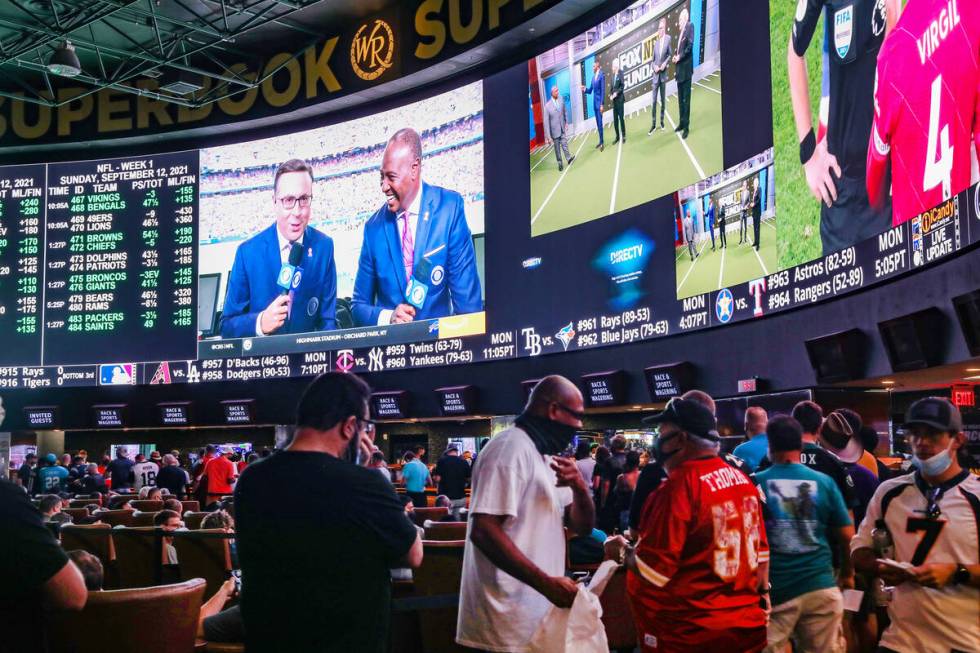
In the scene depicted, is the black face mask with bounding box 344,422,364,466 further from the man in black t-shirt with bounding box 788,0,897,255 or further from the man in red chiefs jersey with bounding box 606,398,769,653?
the man in black t-shirt with bounding box 788,0,897,255

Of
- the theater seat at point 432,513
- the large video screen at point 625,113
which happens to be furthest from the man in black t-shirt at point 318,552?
the large video screen at point 625,113

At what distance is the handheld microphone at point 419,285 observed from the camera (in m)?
15.3

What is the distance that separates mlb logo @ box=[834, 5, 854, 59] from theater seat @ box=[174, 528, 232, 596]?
21.9ft

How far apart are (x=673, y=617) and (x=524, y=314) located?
11169 mm

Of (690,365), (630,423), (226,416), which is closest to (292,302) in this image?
(226,416)

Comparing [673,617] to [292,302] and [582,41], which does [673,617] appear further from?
[292,302]

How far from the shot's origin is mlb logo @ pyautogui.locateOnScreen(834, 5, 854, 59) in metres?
8.78

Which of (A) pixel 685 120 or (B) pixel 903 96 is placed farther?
(A) pixel 685 120

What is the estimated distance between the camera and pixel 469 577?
304cm

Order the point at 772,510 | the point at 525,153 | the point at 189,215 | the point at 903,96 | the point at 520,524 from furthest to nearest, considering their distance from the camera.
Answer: the point at 189,215, the point at 525,153, the point at 903,96, the point at 772,510, the point at 520,524

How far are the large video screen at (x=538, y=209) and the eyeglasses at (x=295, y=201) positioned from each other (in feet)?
0.13

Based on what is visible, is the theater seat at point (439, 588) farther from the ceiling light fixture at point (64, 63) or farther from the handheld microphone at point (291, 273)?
the handheld microphone at point (291, 273)

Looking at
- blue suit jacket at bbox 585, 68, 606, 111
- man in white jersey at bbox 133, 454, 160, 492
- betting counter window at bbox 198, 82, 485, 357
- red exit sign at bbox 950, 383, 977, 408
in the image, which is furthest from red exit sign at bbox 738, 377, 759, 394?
man in white jersey at bbox 133, 454, 160, 492

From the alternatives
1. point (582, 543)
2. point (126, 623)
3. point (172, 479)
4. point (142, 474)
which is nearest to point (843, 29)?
point (582, 543)
